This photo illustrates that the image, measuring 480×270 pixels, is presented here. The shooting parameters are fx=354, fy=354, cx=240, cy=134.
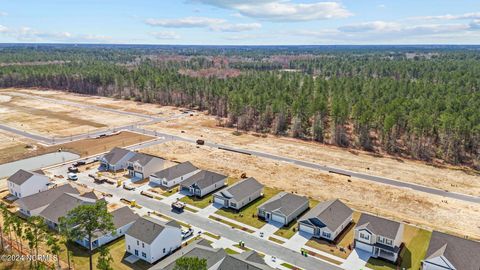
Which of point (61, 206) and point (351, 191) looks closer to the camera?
point (61, 206)

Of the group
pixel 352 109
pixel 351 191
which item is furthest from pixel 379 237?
pixel 352 109

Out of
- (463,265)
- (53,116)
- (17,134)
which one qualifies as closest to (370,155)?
(463,265)

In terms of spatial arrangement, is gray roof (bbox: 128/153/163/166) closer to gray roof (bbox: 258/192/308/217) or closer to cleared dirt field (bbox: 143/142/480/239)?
cleared dirt field (bbox: 143/142/480/239)

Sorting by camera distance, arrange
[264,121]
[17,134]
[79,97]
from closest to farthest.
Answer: [17,134], [264,121], [79,97]

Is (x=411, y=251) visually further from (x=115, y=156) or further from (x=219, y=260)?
(x=115, y=156)

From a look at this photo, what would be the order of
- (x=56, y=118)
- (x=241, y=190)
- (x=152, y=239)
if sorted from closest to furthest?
(x=152, y=239), (x=241, y=190), (x=56, y=118)

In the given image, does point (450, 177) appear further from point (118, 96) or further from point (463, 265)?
point (118, 96)

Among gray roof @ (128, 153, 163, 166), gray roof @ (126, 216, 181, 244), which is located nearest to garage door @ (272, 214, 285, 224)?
gray roof @ (126, 216, 181, 244)
